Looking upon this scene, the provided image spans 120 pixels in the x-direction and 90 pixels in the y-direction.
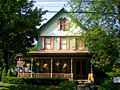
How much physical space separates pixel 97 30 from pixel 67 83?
666 cm

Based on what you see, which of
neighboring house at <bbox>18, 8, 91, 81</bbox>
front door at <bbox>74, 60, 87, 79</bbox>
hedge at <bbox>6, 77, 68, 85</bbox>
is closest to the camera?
hedge at <bbox>6, 77, 68, 85</bbox>

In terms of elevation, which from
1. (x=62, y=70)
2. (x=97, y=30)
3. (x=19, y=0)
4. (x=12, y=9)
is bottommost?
(x=62, y=70)

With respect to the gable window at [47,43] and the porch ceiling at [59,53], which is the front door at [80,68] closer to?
the porch ceiling at [59,53]

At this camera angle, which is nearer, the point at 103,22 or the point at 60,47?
the point at 103,22

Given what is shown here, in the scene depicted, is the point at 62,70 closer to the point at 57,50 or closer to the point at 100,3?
the point at 57,50

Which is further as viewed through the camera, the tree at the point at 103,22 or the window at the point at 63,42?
the window at the point at 63,42

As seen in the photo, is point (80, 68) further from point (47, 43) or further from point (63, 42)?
point (47, 43)

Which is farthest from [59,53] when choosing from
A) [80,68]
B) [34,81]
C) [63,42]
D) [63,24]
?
[63,24]

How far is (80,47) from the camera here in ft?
79.2

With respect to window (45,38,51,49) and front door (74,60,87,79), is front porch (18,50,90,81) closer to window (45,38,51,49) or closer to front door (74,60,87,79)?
front door (74,60,87,79)

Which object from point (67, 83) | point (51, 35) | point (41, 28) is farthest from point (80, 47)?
point (67, 83)

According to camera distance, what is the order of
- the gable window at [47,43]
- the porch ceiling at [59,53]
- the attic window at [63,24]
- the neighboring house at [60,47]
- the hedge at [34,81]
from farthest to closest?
the attic window at [63,24], the gable window at [47,43], the neighboring house at [60,47], the porch ceiling at [59,53], the hedge at [34,81]

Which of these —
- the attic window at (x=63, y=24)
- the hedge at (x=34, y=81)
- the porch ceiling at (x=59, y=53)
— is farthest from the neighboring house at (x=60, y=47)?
the hedge at (x=34, y=81)

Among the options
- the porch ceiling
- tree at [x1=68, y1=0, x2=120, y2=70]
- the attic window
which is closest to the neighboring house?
the attic window
